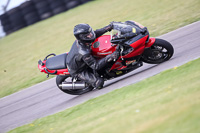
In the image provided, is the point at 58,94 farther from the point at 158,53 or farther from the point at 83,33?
the point at 158,53

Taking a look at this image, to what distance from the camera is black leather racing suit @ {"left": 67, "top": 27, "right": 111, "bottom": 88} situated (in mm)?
5902

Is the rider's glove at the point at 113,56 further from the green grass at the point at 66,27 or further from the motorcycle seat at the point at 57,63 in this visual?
the green grass at the point at 66,27

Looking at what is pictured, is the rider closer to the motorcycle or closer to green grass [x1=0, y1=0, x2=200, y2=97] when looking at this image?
the motorcycle

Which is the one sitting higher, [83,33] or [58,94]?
[83,33]

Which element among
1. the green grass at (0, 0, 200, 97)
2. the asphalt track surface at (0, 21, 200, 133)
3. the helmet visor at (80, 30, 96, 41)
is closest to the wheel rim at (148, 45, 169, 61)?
the asphalt track surface at (0, 21, 200, 133)

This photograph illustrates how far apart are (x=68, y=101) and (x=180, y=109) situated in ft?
12.5

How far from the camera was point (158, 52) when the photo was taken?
6.05 meters

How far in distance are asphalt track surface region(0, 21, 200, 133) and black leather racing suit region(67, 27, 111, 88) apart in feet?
1.44

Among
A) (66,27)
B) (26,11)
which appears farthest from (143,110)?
(26,11)

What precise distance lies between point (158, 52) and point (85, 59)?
174cm

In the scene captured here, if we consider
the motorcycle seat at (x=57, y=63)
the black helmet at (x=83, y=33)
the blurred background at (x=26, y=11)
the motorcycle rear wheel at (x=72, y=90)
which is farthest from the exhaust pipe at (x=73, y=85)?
the blurred background at (x=26, y=11)

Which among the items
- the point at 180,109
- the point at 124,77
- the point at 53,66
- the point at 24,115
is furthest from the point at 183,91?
the point at 24,115

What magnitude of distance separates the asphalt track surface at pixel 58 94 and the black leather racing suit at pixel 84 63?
0.44m

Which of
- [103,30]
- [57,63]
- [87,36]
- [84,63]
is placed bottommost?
[84,63]
